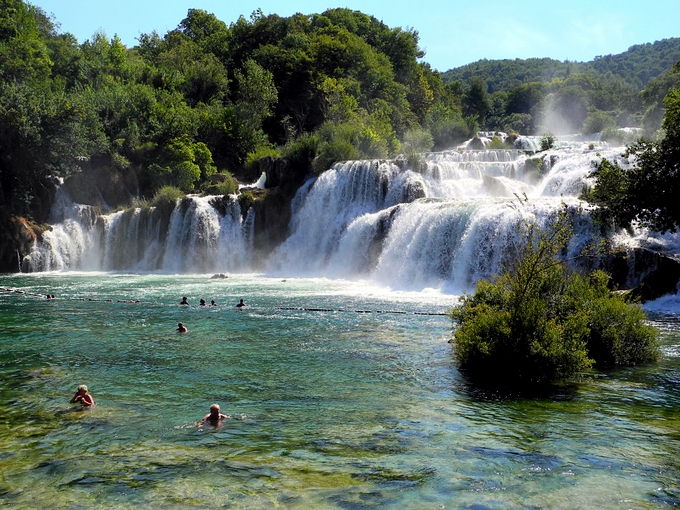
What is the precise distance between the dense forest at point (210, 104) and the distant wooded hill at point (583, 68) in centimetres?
6119

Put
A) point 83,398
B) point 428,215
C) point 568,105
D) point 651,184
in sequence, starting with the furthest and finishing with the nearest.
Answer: point 568,105 < point 428,215 < point 651,184 < point 83,398

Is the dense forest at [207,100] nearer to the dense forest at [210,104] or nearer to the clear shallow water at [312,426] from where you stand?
the dense forest at [210,104]

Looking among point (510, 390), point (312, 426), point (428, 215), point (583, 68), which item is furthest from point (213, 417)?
point (583, 68)

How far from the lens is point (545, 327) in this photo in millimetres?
14180

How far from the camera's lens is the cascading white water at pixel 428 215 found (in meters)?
29.3

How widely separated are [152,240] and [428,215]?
19846mm

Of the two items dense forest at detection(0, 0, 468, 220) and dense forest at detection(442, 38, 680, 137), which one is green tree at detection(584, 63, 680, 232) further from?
dense forest at detection(442, 38, 680, 137)

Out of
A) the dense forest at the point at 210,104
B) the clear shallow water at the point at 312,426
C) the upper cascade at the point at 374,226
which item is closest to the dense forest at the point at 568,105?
the dense forest at the point at 210,104

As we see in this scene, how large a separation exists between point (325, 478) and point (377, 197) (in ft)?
101

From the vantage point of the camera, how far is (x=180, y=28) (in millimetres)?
81812

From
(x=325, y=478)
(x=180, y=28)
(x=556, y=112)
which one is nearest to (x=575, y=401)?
(x=325, y=478)

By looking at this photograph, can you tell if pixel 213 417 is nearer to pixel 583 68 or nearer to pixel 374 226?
pixel 374 226

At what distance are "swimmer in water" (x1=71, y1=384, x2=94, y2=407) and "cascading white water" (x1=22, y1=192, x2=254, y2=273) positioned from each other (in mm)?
28963

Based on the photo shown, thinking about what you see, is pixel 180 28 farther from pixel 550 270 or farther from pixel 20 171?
pixel 550 270
